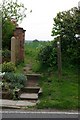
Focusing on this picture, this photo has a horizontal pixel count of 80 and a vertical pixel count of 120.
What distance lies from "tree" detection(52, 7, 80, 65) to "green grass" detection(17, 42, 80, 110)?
792mm

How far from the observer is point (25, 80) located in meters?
13.4

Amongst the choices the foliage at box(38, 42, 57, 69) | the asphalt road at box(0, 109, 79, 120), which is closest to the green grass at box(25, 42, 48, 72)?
the foliage at box(38, 42, 57, 69)

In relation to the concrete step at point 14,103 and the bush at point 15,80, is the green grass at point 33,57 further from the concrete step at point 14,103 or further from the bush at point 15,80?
the concrete step at point 14,103

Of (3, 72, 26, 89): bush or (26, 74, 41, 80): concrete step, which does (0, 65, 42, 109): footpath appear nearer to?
(26, 74, 41, 80): concrete step

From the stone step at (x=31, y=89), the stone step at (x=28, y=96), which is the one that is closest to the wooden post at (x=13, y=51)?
the stone step at (x=31, y=89)

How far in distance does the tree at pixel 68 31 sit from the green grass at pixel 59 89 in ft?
2.60

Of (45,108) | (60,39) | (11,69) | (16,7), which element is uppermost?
(16,7)

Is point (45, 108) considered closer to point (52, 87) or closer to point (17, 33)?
point (52, 87)

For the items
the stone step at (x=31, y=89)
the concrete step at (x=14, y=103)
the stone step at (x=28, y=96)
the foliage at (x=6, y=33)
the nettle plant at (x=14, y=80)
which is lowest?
the concrete step at (x=14, y=103)

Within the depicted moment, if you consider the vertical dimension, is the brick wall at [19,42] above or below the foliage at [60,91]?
above

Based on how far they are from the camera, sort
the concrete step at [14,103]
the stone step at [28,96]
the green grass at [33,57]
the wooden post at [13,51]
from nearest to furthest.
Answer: the concrete step at [14,103]
the stone step at [28,96]
the wooden post at [13,51]
the green grass at [33,57]

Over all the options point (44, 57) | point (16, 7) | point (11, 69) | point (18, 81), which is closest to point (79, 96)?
point (18, 81)

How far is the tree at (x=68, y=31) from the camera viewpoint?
53.6ft

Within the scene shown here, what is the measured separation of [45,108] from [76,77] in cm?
441
